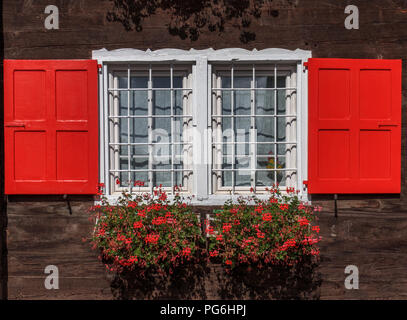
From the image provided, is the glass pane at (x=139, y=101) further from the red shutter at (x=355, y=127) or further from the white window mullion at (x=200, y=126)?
the red shutter at (x=355, y=127)

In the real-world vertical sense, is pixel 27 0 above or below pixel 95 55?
above

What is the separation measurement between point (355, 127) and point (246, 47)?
1470 mm

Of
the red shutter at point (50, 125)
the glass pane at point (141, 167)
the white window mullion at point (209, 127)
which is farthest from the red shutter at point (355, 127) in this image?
the red shutter at point (50, 125)

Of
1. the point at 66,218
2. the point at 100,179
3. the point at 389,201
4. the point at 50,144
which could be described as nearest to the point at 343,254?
the point at 389,201

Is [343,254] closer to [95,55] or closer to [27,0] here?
[95,55]

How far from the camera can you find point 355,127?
12.0 ft

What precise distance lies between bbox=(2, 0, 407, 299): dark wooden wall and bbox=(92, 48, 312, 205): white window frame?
0.10 m

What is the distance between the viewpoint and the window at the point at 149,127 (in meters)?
3.81

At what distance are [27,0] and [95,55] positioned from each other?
965 millimetres

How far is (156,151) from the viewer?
386cm

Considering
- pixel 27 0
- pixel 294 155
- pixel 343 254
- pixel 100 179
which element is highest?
pixel 27 0

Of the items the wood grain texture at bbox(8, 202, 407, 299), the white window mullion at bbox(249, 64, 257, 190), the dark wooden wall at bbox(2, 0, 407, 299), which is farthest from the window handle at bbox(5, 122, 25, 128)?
the white window mullion at bbox(249, 64, 257, 190)

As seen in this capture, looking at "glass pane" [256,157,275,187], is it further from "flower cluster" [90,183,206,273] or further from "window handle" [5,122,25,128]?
"window handle" [5,122,25,128]

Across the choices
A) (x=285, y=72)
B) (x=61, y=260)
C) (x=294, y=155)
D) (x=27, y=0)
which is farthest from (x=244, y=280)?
(x=27, y=0)
